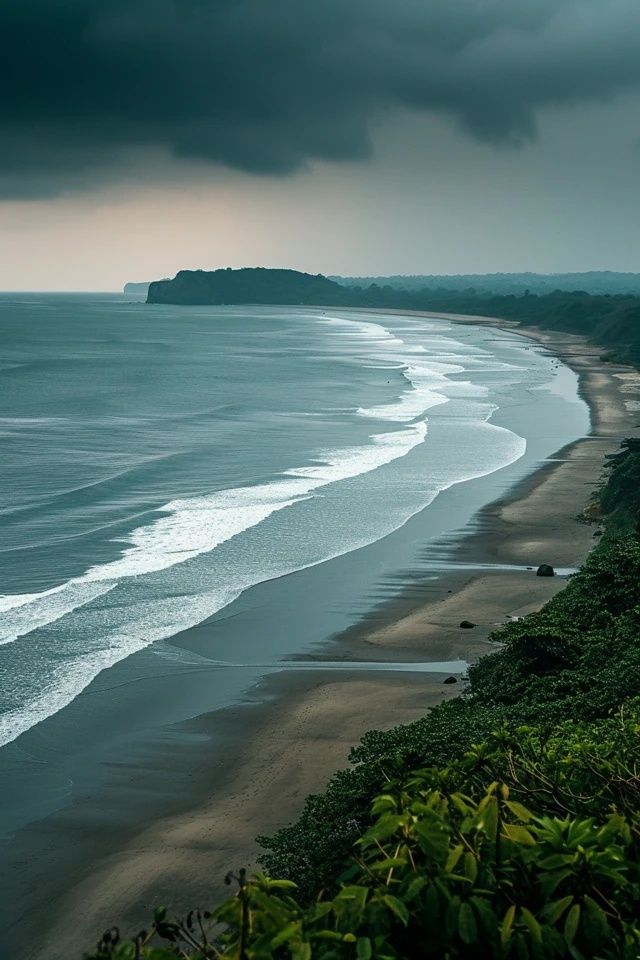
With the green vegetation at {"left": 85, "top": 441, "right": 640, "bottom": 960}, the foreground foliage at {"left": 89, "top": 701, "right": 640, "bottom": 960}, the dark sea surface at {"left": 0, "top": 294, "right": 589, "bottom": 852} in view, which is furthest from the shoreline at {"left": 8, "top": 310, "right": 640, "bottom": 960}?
the foreground foliage at {"left": 89, "top": 701, "right": 640, "bottom": 960}

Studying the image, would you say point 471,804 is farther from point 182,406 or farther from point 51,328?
point 51,328

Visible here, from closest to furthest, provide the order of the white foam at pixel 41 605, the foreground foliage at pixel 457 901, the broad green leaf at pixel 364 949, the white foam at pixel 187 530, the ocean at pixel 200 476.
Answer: the broad green leaf at pixel 364 949 → the foreground foliage at pixel 457 901 → the white foam at pixel 41 605 → the ocean at pixel 200 476 → the white foam at pixel 187 530

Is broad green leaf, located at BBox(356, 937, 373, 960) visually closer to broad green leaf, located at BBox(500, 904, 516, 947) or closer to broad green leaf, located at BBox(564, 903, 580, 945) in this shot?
broad green leaf, located at BBox(500, 904, 516, 947)

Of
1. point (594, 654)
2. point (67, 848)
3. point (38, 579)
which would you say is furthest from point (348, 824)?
point (38, 579)

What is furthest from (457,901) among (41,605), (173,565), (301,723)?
(173,565)

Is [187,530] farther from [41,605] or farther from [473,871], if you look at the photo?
[473,871]

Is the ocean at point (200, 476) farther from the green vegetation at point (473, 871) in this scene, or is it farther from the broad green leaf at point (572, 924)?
the broad green leaf at point (572, 924)

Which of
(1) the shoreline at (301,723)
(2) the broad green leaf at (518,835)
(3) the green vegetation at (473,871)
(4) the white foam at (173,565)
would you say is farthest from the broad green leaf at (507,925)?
(4) the white foam at (173,565)
